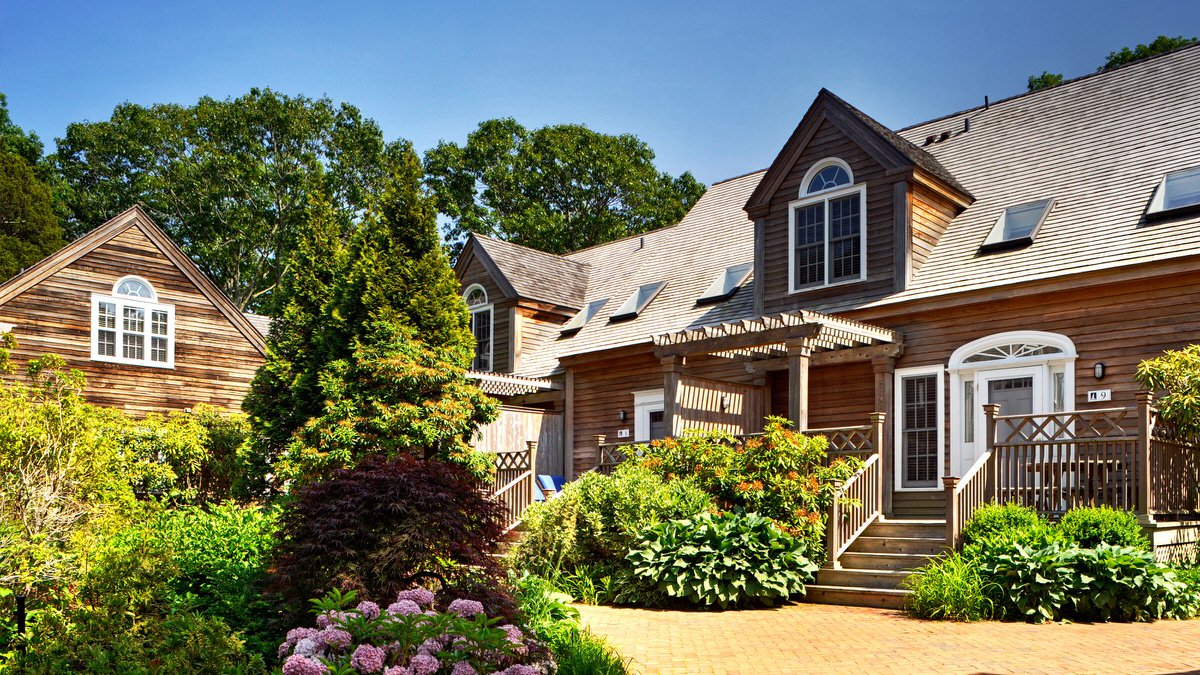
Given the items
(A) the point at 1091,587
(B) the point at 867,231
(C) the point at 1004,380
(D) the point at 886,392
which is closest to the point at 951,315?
(C) the point at 1004,380

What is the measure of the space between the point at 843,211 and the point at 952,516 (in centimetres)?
660

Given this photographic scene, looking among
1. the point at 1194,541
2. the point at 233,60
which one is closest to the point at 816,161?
the point at 1194,541

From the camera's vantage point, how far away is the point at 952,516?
11500 mm

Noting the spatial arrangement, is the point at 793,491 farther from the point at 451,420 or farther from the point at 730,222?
the point at 730,222

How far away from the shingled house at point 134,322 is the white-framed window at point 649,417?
1219 centimetres

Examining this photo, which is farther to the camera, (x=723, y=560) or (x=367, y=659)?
(x=723, y=560)

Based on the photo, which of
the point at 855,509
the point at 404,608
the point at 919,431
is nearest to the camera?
the point at 404,608

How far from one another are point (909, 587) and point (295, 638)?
7474 millimetres

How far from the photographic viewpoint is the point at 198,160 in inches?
1662

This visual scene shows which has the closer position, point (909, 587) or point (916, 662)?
point (916, 662)

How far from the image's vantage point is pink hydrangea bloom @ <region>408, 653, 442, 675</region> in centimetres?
529

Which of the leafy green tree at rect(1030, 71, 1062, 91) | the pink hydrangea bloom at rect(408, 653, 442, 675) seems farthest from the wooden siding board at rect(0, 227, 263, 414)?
the leafy green tree at rect(1030, 71, 1062, 91)

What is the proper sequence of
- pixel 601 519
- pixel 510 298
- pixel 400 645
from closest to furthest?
pixel 400 645 < pixel 601 519 < pixel 510 298

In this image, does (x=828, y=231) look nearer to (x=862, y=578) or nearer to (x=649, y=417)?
(x=649, y=417)
